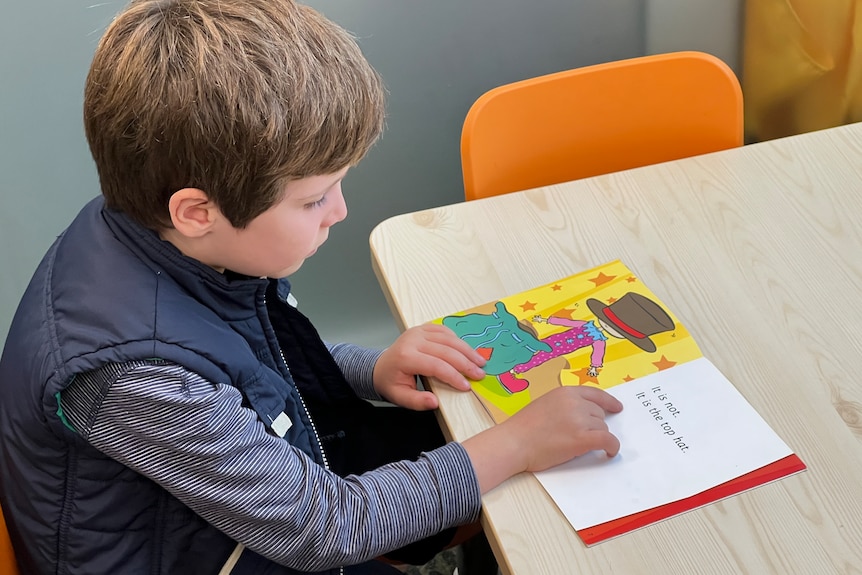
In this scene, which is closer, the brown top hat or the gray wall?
the brown top hat

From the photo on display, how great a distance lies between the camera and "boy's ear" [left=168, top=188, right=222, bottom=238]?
29.6 inches

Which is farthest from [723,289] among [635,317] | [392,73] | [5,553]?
[392,73]

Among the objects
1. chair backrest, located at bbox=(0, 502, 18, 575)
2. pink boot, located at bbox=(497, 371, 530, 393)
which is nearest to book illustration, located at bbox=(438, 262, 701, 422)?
pink boot, located at bbox=(497, 371, 530, 393)

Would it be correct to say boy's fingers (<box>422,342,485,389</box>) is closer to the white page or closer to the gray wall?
the white page

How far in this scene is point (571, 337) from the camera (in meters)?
0.90

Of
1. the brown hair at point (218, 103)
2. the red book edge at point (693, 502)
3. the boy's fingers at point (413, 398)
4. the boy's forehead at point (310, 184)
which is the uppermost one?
the brown hair at point (218, 103)

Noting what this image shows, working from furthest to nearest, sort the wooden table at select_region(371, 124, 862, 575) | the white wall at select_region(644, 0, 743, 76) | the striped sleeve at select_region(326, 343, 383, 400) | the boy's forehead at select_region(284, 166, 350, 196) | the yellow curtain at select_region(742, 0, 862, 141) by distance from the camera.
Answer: the white wall at select_region(644, 0, 743, 76) < the yellow curtain at select_region(742, 0, 862, 141) < the striped sleeve at select_region(326, 343, 383, 400) < the boy's forehead at select_region(284, 166, 350, 196) < the wooden table at select_region(371, 124, 862, 575)

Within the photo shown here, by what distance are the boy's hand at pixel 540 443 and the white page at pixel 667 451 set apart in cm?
2

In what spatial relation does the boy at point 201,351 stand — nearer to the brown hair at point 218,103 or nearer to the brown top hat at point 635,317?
the brown hair at point 218,103

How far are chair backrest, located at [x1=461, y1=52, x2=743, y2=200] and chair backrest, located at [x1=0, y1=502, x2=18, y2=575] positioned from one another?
2.26 ft

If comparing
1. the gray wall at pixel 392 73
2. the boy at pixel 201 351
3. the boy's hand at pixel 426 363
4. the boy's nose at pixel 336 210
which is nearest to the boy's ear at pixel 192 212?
the boy at pixel 201 351

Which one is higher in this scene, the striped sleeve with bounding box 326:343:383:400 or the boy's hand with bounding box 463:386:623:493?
the boy's hand with bounding box 463:386:623:493

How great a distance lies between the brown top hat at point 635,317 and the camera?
2.91ft

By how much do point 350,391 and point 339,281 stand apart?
2.50 ft
